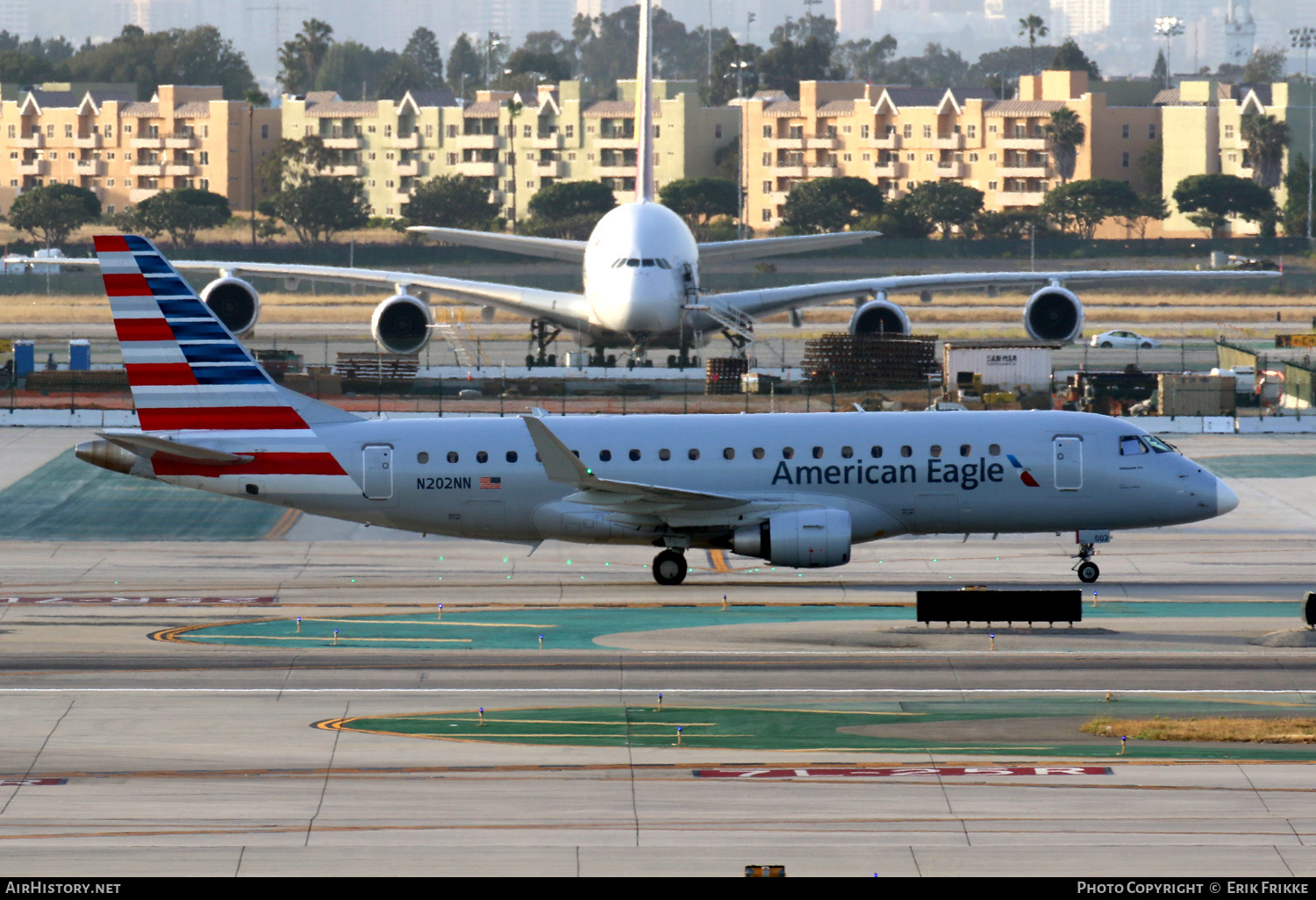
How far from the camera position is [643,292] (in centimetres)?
6275

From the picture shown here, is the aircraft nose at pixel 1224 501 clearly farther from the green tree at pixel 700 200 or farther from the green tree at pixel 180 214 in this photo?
the green tree at pixel 180 214

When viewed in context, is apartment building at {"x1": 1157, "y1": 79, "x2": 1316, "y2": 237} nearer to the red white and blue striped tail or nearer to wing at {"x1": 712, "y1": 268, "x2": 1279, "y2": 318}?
wing at {"x1": 712, "y1": 268, "x2": 1279, "y2": 318}

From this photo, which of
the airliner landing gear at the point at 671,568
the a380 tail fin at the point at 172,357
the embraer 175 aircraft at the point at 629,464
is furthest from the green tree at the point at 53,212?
the airliner landing gear at the point at 671,568

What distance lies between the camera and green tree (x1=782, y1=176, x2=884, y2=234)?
7126 inches

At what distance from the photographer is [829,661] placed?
28297mm

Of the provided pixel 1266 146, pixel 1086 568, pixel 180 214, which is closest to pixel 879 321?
pixel 1086 568

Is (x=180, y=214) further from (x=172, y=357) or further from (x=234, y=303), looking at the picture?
(x=172, y=357)

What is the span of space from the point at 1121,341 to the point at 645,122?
37.1 meters

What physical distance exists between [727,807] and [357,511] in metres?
17.2

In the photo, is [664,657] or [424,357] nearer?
[664,657]

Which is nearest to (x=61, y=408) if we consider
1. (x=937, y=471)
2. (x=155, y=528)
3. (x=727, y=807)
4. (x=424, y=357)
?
(x=155, y=528)

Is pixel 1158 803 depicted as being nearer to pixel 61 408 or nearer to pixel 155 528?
pixel 155 528

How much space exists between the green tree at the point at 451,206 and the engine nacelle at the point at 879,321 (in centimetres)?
12138

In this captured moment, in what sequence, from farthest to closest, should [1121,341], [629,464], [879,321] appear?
[1121,341] < [879,321] < [629,464]
